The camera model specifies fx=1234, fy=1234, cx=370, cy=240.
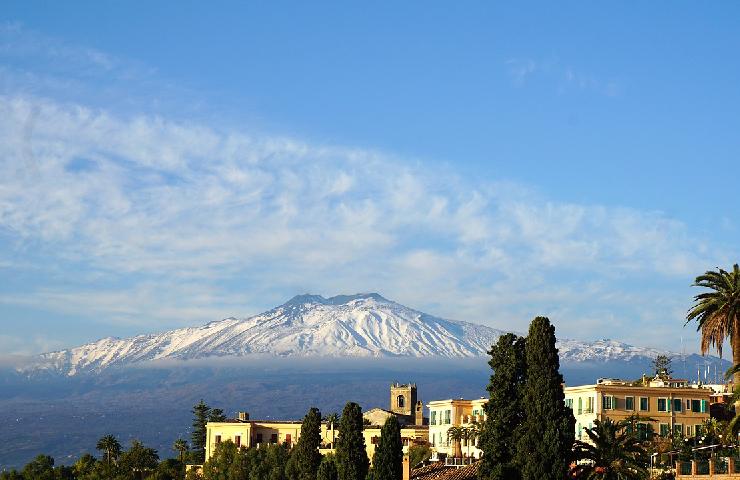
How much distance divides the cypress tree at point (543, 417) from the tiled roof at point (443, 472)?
17.6 metres

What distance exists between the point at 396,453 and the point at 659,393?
3184 centimetres

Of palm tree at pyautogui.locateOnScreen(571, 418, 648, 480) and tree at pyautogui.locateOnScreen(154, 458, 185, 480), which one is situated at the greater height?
palm tree at pyautogui.locateOnScreen(571, 418, 648, 480)

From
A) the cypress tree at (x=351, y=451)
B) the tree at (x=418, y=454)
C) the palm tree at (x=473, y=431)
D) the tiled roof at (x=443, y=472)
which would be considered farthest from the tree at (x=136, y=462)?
the cypress tree at (x=351, y=451)

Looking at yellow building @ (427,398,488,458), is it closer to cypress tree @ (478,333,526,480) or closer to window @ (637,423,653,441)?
window @ (637,423,653,441)

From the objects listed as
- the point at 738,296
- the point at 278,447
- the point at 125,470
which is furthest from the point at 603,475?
the point at 125,470

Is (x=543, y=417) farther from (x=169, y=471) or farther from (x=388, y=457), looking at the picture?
(x=169, y=471)

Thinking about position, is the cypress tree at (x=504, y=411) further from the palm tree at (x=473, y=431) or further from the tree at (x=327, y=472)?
the palm tree at (x=473, y=431)

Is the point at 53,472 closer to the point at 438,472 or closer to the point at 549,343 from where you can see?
the point at 438,472

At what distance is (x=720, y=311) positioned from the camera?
8650 centimetres

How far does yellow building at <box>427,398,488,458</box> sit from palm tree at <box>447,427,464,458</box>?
38 centimetres

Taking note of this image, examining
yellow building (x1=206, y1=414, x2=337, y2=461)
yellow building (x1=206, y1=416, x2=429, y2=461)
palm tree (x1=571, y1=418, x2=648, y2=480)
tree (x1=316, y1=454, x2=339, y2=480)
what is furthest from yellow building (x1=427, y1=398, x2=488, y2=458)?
palm tree (x1=571, y1=418, x2=648, y2=480)

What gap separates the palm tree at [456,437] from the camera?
140m

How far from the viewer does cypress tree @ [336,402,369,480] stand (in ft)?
349

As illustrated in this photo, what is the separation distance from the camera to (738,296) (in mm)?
86250
